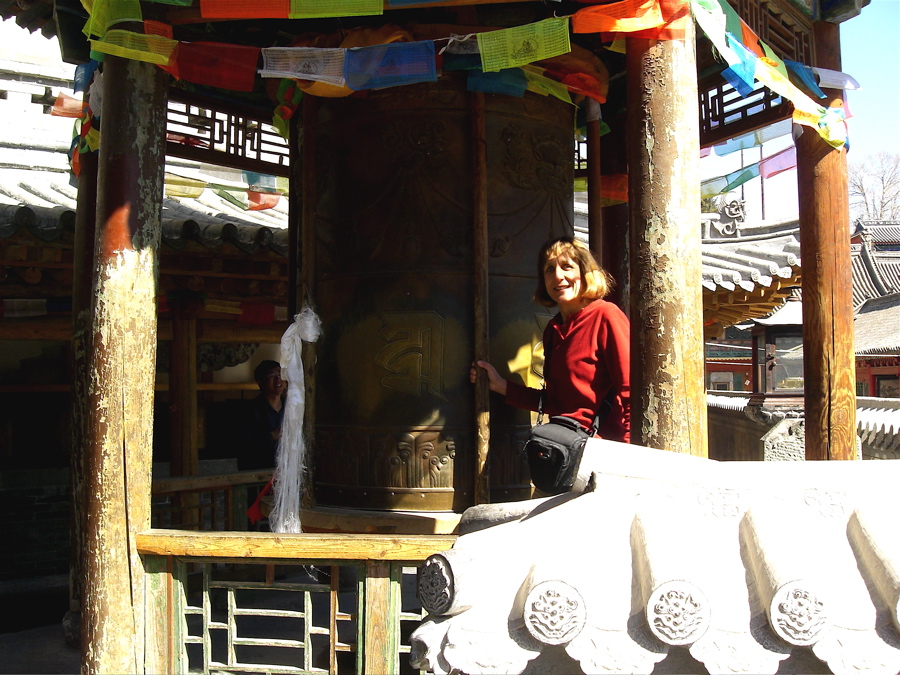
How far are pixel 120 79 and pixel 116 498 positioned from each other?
1760 millimetres

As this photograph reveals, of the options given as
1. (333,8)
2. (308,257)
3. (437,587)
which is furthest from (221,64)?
(437,587)

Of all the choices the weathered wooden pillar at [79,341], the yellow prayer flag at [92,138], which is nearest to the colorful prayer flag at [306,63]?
the yellow prayer flag at [92,138]

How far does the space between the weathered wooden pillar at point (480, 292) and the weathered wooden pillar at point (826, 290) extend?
174 cm

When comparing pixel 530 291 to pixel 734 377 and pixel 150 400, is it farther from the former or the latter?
pixel 734 377

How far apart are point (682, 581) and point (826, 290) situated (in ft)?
11.0

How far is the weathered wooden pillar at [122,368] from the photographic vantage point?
322 cm

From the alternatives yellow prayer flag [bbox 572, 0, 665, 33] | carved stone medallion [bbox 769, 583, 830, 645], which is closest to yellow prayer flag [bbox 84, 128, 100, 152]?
yellow prayer flag [bbox 572, 0, 665, 33]

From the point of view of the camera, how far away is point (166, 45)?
3467mm

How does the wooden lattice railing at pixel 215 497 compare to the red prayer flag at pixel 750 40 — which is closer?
the red prayer flag at pixel 750 40

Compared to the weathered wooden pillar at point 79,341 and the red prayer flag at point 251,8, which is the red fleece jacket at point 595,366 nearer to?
the red prayer flag at point 251,8

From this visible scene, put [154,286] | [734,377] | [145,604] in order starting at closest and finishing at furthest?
[145,604] < [154,286] < [734,377]

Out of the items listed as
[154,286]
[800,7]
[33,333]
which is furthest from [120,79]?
[33,333]

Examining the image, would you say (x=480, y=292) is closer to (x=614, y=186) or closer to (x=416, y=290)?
(x=416, y=290)

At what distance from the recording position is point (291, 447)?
4270mm
